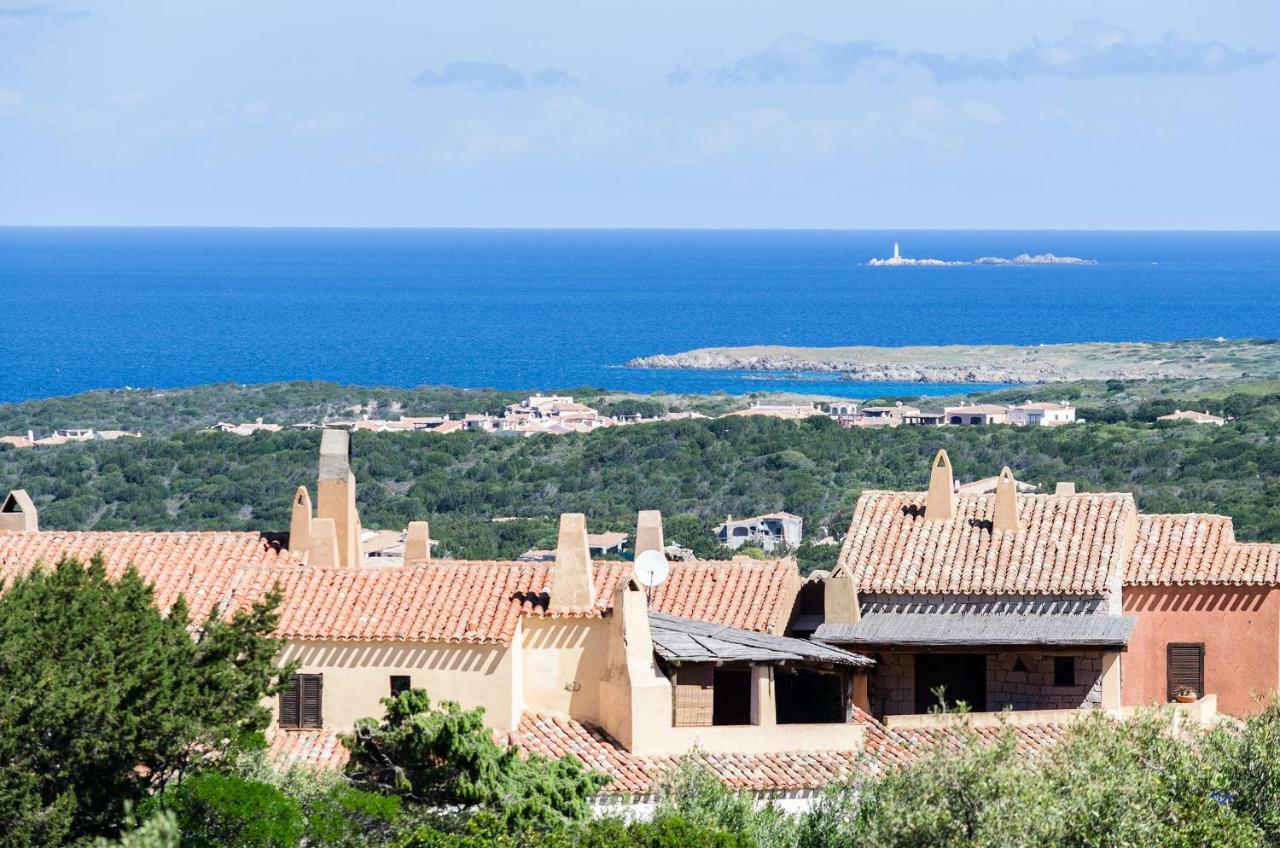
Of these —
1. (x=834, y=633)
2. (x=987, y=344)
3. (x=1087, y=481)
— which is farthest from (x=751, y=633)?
(x=987, y=344)

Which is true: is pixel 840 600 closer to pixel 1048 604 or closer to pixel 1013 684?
pixel 1013 684

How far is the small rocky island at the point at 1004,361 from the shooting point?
420ft

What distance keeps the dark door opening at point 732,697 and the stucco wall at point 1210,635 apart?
485cm

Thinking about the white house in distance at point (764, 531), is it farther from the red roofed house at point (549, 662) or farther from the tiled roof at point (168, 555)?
the red roofed house at point (549, 662)

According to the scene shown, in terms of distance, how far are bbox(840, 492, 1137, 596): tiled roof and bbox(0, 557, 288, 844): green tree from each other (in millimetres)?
8307

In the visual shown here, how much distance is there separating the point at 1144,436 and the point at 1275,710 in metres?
48.9

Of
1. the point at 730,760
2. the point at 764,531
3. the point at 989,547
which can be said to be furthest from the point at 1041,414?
the point at 730,760

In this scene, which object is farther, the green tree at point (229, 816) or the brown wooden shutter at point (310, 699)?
the brown wooden shutter at point (310, 699)

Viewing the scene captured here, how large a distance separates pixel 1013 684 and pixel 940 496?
8.00 feet

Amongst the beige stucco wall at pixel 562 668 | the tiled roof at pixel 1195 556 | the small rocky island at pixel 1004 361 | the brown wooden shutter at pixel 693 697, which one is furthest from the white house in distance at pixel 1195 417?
the beige stucco wall at pixel 562 668

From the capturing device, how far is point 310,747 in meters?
20.5

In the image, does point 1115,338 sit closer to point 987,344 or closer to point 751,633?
point 987,344

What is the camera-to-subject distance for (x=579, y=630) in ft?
69.2

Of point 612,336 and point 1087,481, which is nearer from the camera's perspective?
point 1087,481
